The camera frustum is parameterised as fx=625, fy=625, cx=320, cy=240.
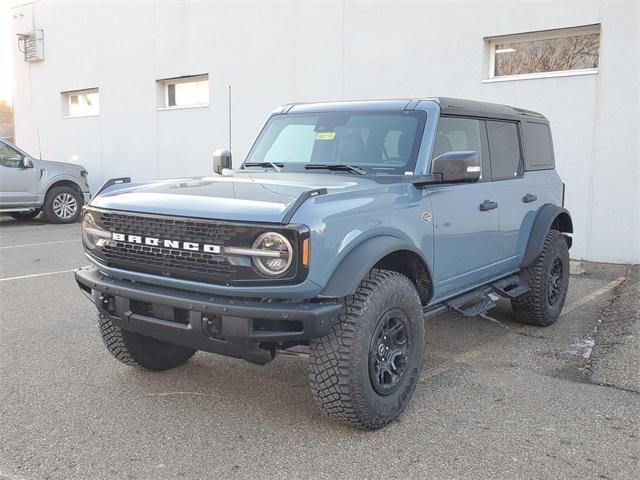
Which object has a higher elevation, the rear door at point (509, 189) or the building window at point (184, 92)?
the building window at point (184, 92)

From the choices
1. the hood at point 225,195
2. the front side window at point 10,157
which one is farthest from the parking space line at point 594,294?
the front side window at point 10,157

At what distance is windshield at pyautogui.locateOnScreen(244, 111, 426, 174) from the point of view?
423cm

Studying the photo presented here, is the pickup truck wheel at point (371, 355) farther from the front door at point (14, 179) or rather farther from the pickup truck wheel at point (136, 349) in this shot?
the front door at point (14, 179)

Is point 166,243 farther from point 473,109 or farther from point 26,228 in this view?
point 26,228

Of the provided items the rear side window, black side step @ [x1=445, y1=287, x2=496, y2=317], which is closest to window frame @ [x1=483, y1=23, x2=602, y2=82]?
the rear side window

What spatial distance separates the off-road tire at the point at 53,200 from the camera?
1301 cm

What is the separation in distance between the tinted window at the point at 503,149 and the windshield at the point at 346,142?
0.96 metres

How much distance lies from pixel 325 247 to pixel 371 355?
0.68 m

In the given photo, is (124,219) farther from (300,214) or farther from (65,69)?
(65,69)

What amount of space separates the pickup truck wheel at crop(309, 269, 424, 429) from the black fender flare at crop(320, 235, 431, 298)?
16 centimetres

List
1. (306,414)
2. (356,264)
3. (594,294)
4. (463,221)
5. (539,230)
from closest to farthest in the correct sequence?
(356,264) → (306,414) → (463,221) → (539,230) → (594,294)

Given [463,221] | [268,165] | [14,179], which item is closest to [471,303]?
[463,221]

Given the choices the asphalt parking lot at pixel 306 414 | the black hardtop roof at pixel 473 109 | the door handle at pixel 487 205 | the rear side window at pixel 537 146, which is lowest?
the asphalt parking lot at pixel 306 414

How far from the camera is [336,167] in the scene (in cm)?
424
